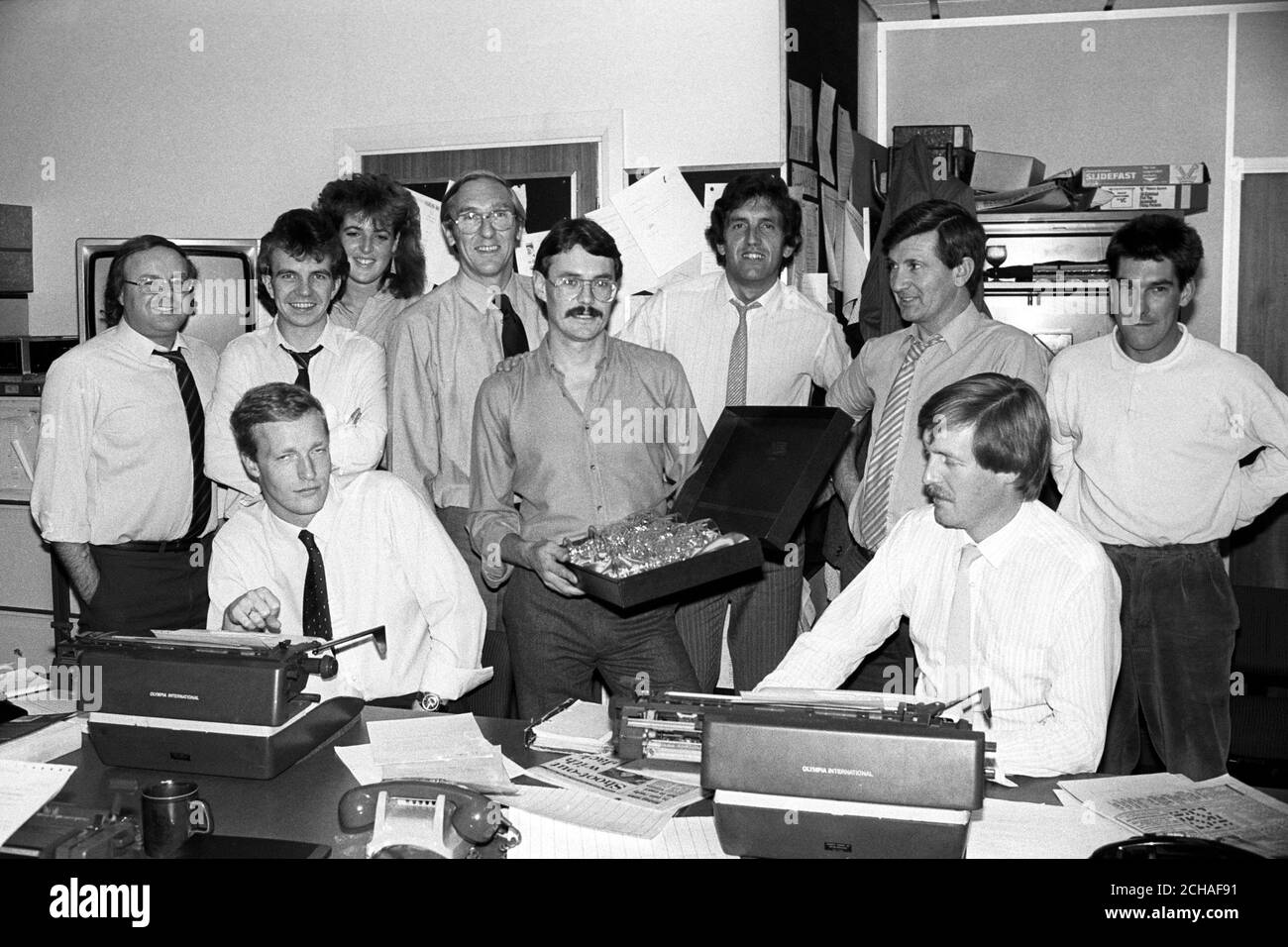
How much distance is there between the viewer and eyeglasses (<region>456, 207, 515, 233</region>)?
10.8 ft

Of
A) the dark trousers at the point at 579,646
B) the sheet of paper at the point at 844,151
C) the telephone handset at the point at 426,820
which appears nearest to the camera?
the telephone handset at the point at 426,820

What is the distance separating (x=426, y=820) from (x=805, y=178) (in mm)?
3020

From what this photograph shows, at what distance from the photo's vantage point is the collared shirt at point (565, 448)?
2.86m

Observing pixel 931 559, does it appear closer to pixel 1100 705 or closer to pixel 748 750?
pixel 1100 705

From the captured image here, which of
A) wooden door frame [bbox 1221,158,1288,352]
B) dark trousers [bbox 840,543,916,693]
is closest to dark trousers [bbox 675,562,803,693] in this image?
dark trousers [bbox 840,543,916,693]

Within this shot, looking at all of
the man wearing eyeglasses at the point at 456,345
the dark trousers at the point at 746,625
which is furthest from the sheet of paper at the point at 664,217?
the dark trousers at the point at 746,625

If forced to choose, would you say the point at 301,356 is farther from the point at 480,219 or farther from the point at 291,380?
the point at 480,219

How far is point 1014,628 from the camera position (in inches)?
85.7

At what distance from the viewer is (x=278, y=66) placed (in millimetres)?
4633

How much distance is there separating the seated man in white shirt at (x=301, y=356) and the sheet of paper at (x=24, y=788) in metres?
1.27

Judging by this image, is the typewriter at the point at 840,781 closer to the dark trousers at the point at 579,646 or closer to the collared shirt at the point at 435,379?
the dark trousers at the point at 579,646
